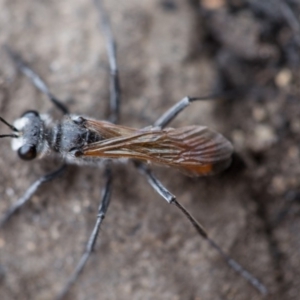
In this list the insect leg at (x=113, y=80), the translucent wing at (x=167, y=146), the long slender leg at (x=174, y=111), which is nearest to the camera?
the translucent wing at (x=167, y=146)

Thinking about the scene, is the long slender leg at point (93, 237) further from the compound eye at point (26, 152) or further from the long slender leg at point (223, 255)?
the compound eye at point (26, 152)

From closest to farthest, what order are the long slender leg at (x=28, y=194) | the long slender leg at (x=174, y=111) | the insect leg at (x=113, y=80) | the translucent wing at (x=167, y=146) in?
the translucent wing at (x=167, y=146), the long slender leg at (x=28, y=194), the long slender leg at (x=174, y=111), the insect leg at (x=113, y=80)

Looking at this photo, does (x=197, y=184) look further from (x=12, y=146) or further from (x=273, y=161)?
(x=12, y=146)

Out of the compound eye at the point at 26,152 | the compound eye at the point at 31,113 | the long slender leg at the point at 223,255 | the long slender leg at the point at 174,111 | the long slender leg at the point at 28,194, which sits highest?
the compound eye at the point at 31,113

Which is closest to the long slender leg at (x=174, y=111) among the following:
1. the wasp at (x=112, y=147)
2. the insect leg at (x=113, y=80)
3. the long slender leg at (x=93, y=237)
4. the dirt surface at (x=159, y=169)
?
the wasp at (x=112, y=147)

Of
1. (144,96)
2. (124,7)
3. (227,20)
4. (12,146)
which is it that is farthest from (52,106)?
(227,20)

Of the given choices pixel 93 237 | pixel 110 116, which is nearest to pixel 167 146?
pixel 110 116
